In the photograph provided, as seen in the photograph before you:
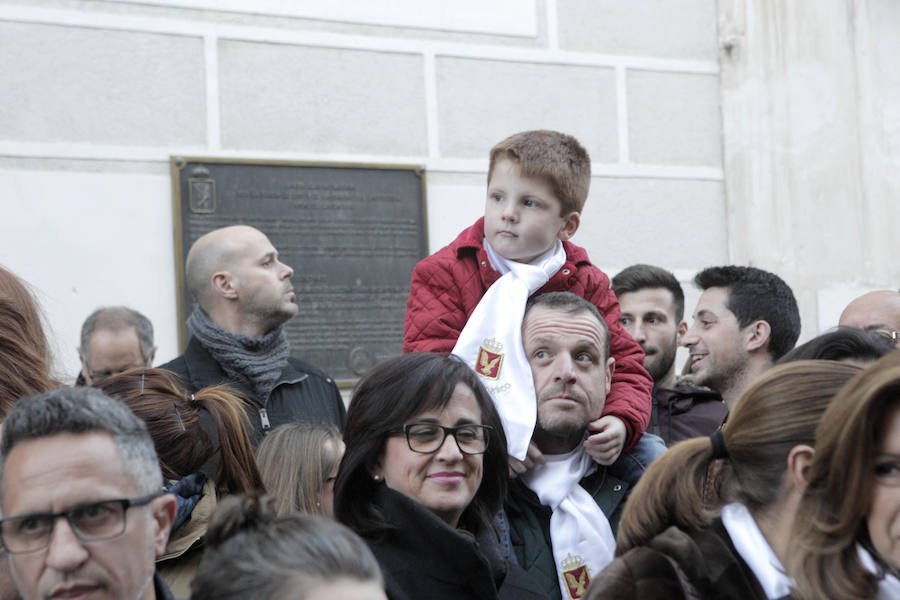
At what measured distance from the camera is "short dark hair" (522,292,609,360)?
12.2ft

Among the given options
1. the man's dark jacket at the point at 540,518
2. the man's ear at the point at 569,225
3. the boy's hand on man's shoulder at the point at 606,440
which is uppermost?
the man's ear at the point at 569,225

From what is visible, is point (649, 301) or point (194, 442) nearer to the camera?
point (194, 442)

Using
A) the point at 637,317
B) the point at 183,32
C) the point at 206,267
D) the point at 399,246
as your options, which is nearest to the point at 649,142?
the point at 399,246

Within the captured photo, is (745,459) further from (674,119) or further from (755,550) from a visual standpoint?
(674,119)

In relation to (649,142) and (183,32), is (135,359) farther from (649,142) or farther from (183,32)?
(649,142)

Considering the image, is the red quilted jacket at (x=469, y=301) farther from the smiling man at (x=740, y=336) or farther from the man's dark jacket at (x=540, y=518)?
the smiling man at (x=740, y=336)

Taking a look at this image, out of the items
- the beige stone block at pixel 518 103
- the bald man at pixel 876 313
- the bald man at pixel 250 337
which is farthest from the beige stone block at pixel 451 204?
the bald man at pixel 876 313

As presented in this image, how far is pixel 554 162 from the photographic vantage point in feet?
13.2

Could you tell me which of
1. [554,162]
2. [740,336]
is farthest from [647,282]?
[554,162]

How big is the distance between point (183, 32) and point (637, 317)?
9.99 feet

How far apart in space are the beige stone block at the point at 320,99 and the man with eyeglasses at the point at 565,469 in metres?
3.22

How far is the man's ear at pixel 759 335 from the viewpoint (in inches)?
200

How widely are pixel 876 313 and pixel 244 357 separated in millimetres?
2700

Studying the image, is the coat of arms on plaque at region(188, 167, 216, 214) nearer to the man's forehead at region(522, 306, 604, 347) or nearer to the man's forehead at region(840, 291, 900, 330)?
the man's forehead at region(522, 306, 604, 347)
